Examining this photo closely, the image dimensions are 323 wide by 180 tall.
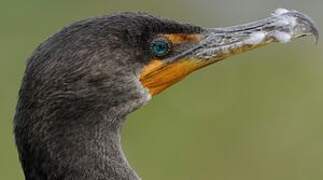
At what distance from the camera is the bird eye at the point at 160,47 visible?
20.7 ft

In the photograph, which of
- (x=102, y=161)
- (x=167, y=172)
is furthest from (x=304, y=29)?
(x=167, y=172)

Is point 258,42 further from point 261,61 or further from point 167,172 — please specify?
point 261,61

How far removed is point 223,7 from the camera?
14.4 metres

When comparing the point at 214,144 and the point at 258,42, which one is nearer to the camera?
the point at 258,42

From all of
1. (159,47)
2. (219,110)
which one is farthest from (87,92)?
(219,110)

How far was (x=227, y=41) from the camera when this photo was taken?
6.56 metres

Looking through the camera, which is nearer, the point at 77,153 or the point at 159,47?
the point at 77,153

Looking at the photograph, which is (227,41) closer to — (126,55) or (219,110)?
(126,55)

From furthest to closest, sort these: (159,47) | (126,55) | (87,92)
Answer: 1. (159,47)
2. (126,55)
3. (87,92)

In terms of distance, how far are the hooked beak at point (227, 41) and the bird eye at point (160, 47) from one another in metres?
0.06

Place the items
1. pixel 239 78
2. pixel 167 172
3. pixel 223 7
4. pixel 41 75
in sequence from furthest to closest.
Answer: pixel 223 7, pixel 239 78, pixel 167 172, pixel 41 75

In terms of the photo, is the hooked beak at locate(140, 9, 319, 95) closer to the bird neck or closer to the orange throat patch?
the orange throat patch

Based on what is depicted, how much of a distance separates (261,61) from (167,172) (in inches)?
92.9

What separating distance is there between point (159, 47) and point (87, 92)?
1.63ft
